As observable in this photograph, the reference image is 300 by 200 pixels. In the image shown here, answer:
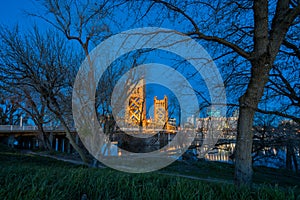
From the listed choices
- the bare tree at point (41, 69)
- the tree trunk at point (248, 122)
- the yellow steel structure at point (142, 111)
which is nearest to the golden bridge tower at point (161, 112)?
the yellow steel structure at point (142, 111)

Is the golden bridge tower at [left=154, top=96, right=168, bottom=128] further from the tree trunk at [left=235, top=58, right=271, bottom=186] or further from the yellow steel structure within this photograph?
the tree trunk at [left=235, top=58, right=271, bottom=186]

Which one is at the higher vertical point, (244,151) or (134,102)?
(134,102)

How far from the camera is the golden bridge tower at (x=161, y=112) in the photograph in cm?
1310

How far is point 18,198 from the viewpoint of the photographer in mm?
1774

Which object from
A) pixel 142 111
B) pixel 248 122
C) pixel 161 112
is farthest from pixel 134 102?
pixel 161 112

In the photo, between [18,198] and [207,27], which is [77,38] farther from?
[18,198]

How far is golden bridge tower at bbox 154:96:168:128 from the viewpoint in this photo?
43.0ft

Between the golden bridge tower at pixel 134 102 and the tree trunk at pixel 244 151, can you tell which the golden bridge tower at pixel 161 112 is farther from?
the tree trunk at pixel 244 151

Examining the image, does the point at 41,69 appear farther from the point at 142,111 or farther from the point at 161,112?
the point at 161,112

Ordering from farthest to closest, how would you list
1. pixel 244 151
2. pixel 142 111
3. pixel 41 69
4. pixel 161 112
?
pixel 161 112, pixel 142 111, pixel 41 69, pixel 244 151

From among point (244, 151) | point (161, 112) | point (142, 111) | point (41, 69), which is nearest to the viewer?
point (244, 151)

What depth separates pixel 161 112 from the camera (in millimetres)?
13430

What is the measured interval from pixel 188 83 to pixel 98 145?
138 inches

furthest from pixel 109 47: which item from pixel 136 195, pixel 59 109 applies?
pixel 136 195
